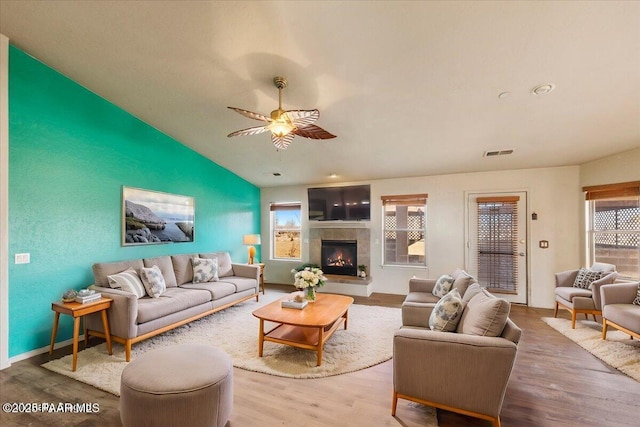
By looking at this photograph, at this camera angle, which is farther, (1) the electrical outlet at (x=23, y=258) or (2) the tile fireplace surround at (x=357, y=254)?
(2) the tile fireplace surround at (x=357, y=254)

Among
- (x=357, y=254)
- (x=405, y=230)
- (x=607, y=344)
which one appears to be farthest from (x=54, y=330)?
(x=607, y=344)

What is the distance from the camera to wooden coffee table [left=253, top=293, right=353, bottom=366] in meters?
2.88

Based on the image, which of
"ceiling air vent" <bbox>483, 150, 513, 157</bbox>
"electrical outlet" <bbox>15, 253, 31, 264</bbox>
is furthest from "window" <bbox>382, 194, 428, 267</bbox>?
"electrical outlet" <bbox>15, 253, 31, 264</bbox>

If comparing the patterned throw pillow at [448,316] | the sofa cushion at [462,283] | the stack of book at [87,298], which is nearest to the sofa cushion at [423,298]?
the sofa cushion at [462,283]

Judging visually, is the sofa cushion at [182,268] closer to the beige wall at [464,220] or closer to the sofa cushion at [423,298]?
the beige wall at [464,220]

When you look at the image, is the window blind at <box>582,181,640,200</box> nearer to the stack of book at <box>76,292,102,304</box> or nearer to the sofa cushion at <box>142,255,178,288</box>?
the sofa cushion at <box>142,255,178,288</box>

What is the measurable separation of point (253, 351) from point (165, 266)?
6.72ft

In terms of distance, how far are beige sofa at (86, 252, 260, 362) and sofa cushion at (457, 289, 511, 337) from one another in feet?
10.6

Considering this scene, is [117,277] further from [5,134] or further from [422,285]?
[422,285]

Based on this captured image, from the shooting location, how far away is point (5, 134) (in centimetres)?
280

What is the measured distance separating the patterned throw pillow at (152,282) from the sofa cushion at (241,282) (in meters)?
1.16

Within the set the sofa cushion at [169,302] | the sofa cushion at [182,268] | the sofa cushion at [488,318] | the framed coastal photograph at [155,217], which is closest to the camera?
the sofa cushion at [488,318]

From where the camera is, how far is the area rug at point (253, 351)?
269 cm

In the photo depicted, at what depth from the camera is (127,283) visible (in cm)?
339
